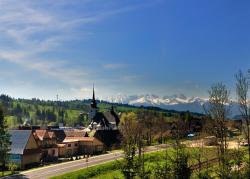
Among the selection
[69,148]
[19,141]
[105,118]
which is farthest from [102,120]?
[19,141]

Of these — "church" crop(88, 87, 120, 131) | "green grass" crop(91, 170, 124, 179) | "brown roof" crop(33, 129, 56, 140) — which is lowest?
"green grass" crop(91, 170, 124, 179)

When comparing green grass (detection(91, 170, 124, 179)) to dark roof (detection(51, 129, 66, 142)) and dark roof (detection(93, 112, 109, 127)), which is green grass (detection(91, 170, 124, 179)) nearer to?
dark roof (detection(51, 129, 66, 142))

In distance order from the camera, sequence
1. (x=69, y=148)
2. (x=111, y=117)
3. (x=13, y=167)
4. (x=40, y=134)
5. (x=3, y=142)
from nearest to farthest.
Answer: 1. (x=3, y=142)
2. (x=13, y=167)
3. (x=40, y=134)
4. (x=69, y=148)
5. (x=111, y=117)

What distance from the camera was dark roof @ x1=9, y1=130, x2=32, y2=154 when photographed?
73.5 metres

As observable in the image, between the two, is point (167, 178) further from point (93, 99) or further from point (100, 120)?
point (93, 99)

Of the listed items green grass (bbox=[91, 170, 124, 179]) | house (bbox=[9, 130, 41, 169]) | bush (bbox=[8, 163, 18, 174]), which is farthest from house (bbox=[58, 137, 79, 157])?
green grass (bbox=[91, 170, 124, 179])

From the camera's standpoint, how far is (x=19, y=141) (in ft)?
249

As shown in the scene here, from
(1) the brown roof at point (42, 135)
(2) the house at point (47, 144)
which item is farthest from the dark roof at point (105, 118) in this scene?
(1) the brown roof at point (42, 135)

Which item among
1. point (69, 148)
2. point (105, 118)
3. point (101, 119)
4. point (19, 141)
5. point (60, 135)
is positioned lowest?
point (69, 148)

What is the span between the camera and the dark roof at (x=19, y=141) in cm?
7348

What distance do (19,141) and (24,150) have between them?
328 cm

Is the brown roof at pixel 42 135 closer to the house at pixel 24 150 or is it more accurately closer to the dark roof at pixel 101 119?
the house at pixel 24 150

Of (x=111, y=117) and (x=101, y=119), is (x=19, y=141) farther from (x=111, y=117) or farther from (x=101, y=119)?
(x=111, y=117)

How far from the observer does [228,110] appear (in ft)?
153
